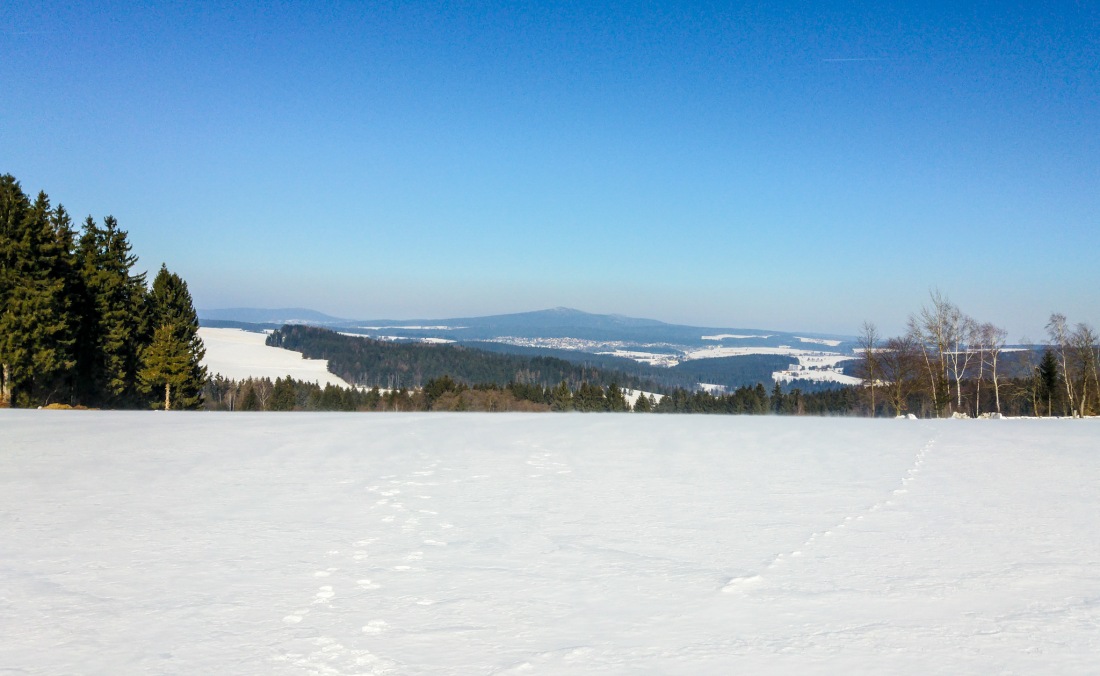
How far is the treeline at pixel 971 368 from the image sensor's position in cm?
3728

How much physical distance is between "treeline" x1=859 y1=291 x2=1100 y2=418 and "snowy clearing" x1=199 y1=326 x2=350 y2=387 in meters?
94.0

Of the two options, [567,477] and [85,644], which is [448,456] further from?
[85,644]

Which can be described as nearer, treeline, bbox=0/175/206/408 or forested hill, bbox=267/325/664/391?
treeline, bbox=0/175/206/408

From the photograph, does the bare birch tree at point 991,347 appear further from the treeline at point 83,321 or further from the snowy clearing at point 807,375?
the snowy clearing at point 807,375

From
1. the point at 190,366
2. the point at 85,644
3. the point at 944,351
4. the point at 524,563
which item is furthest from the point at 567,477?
the point at 190,366

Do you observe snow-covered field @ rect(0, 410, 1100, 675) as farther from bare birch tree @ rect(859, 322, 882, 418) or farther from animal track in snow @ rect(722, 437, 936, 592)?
bare birch tree @ rect(859, 322, 882, 418)

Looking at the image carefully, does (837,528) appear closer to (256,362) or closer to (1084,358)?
(1084,358)

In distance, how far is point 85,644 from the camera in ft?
13.1

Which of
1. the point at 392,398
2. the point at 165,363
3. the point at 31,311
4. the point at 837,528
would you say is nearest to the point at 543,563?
the point at 837,528

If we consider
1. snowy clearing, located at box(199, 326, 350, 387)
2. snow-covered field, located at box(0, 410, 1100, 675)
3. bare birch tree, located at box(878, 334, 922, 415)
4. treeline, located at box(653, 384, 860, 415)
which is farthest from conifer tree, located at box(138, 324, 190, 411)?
snowy clearing, located at box(199, 326, 350, 387)

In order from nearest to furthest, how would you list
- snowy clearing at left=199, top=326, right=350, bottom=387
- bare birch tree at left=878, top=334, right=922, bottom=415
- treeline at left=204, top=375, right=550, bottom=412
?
bare birch tree at left=878, top=334, right=922, bottom=415 → treeline at left=204, top=375, right=550, bottom=412 → snowy clearing at left=199, top=326, right=350, bottom=387

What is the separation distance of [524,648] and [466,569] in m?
1.58

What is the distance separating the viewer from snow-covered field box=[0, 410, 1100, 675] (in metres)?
3.98

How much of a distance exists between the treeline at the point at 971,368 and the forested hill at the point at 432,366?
90802 millimetres
